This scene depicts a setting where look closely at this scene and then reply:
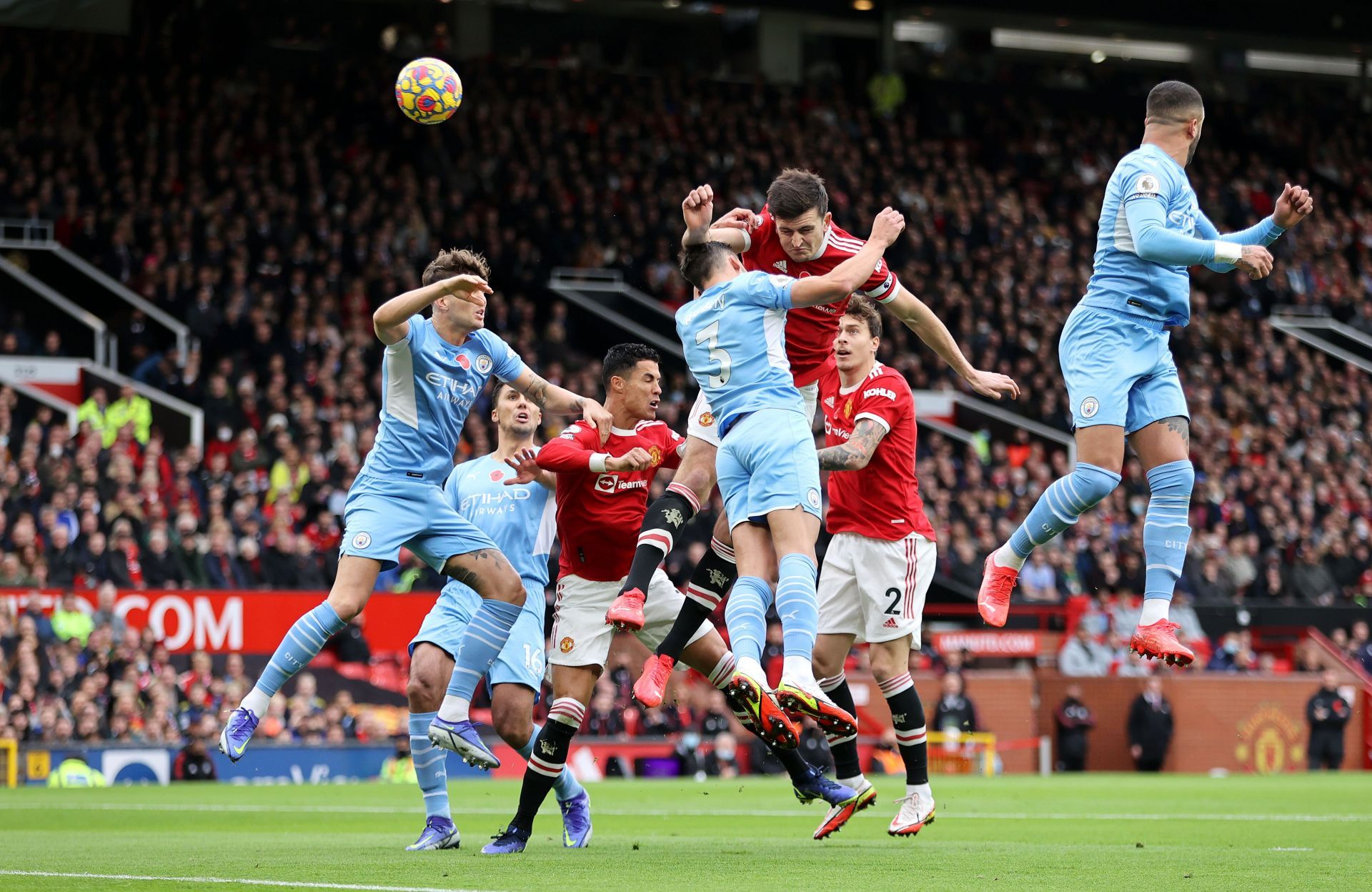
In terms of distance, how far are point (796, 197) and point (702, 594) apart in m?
2.18

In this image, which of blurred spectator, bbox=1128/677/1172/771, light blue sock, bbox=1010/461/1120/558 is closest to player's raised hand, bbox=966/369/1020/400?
light blue sock, bbox=1010/461/1120/558

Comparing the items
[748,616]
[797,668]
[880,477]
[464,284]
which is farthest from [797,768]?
[464,284]

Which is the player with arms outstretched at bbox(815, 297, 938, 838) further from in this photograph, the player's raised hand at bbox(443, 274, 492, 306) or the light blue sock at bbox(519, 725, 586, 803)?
the player's raised hand at bbox(443, 274, 492, 306)

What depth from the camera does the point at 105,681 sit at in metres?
18.2

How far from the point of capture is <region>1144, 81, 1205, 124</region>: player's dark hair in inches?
354

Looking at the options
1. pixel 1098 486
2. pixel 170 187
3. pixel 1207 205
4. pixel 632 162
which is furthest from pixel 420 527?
pixel 1207 205

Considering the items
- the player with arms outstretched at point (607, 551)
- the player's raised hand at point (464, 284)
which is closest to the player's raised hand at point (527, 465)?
the player with arms outstretched at point (607, 551)

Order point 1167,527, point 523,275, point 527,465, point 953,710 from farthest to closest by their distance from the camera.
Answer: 1. point 523,275
2. point 953,710
3. point 527,465
4. point 1167,527

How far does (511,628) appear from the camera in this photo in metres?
9.69

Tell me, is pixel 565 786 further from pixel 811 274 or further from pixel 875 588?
pixel 811 274

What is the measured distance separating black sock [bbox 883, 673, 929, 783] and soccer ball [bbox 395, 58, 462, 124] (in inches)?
175

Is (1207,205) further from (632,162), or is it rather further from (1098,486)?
(1098,486)

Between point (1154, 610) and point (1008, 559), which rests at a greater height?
point (1008, 559)

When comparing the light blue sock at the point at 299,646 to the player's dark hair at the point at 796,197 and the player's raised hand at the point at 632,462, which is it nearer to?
the player's raised hand at the point at 632,462
